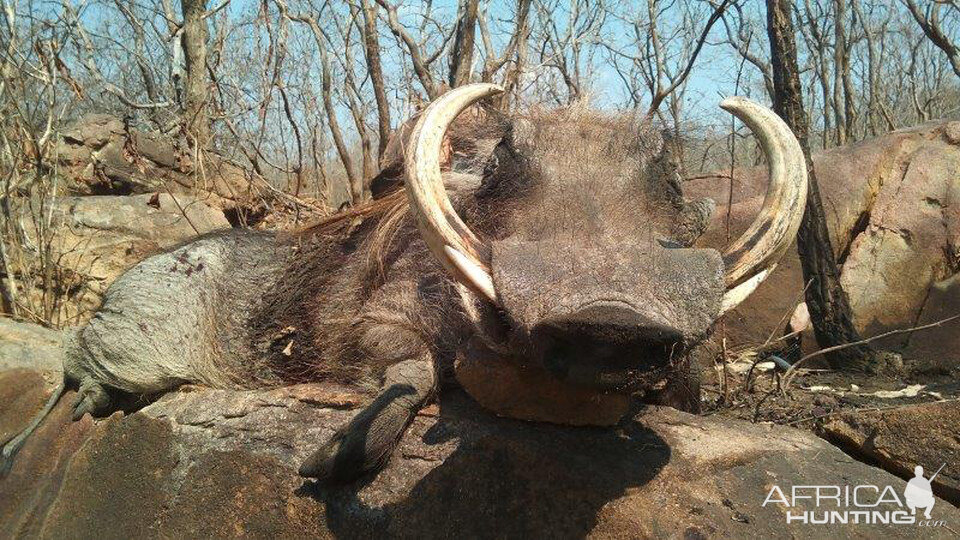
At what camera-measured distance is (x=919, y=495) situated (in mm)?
2039

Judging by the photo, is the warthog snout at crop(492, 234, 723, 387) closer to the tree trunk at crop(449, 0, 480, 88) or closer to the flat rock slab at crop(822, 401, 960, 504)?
the flat rock slab at crop(822, 401, 960, 504)

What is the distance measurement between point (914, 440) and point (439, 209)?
68.4 inches

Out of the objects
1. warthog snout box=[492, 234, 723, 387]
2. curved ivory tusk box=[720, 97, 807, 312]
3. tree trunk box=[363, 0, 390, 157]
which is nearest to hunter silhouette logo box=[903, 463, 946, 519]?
curved ivory tusk box=[720, 97, 807, 312]

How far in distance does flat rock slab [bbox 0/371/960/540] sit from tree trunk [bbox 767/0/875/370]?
2.43 meters

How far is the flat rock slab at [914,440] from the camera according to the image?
223 cm

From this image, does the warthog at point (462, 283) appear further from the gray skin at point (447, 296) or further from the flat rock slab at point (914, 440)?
the flat rock slab at point (914, 440)

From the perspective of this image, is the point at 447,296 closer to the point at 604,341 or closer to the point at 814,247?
the point at 604,341

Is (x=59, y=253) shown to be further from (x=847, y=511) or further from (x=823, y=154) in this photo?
(x=823, y=154)

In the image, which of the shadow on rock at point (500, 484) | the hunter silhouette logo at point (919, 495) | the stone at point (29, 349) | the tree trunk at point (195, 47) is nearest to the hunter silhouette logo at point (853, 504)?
the hunter silhouette logo at point (919, 495)

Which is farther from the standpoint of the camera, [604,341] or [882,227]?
[882,227]

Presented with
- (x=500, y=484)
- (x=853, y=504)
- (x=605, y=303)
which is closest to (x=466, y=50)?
(x=500, y=484)

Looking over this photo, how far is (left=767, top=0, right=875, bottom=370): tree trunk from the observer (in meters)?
4.34

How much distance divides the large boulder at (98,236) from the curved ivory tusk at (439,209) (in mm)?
3510

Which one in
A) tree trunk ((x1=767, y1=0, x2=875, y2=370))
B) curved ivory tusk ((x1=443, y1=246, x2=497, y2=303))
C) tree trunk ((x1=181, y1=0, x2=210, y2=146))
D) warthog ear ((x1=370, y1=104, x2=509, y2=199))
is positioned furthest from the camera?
tree trunk ((x1=181, y1=0, x2=210, y2=146))
